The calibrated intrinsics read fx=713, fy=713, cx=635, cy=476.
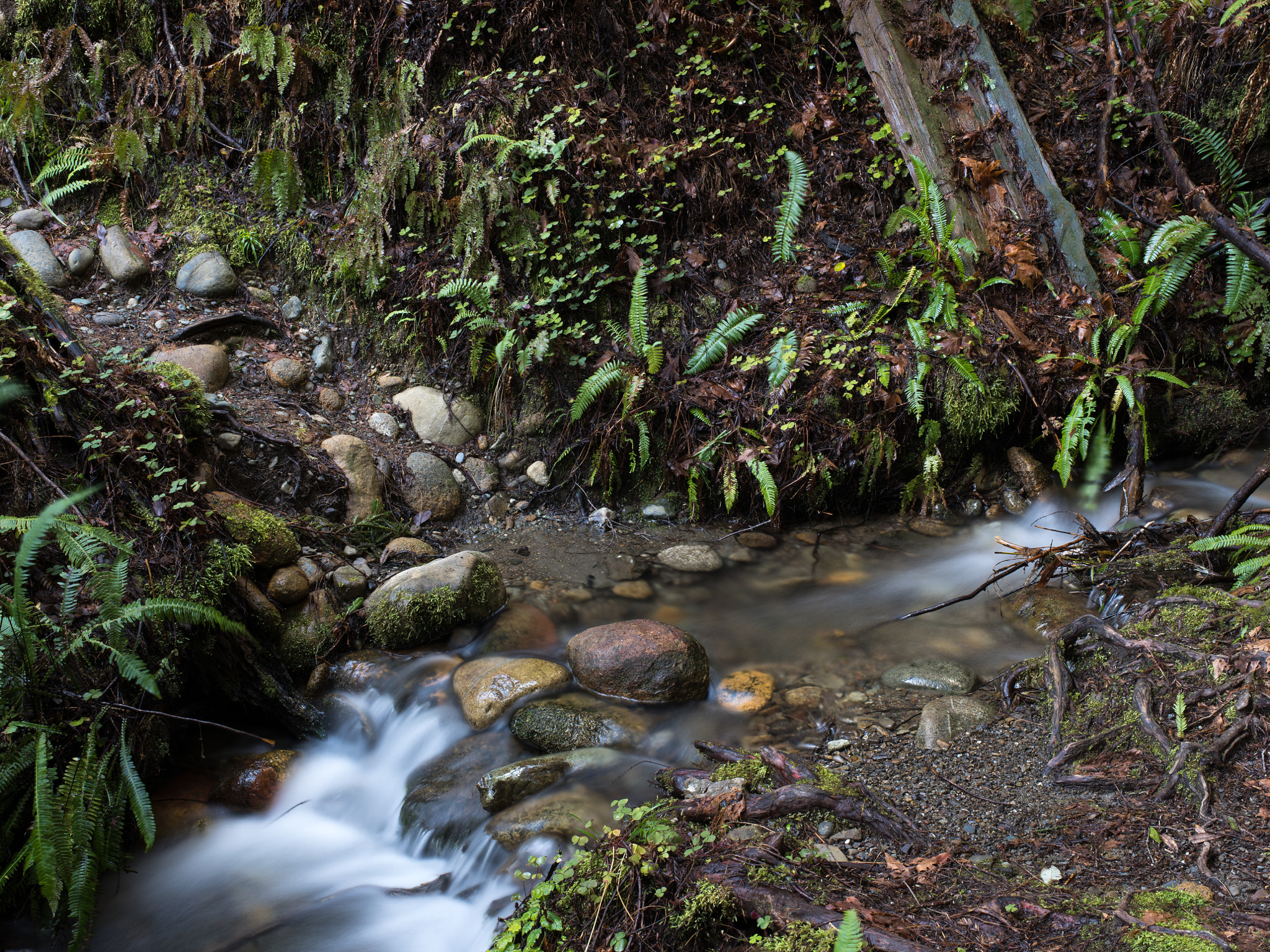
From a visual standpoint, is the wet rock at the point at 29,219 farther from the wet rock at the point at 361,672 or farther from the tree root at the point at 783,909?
the tree root at the point at 783,909

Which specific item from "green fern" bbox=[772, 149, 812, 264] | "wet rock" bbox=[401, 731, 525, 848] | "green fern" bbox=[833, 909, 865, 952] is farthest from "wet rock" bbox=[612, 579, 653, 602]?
"green fern" bbox=[833, 909, 865, 952]

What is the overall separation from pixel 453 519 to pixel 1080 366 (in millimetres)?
4659

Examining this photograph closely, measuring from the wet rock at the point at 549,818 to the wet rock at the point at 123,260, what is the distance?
5.70 metres

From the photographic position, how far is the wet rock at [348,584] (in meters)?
4.40

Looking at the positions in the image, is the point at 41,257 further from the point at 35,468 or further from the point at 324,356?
the point at 35,468

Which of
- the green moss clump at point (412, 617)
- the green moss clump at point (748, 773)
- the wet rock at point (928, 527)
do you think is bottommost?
the wet rock at point (928, 527)

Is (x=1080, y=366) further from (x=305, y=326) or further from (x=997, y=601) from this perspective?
(x=305, y=326)

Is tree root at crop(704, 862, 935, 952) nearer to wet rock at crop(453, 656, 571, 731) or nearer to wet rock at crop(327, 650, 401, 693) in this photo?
wet rock at crop(453, 656, 571, 731)

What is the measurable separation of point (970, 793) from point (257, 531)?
3843 mm

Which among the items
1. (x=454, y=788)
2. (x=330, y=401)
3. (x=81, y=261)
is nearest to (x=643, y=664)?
(x=454, y=788)

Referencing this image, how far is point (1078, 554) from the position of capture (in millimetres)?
4176

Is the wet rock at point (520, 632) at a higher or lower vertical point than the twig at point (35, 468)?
lower

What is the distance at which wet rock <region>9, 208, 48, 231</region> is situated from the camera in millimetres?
6152

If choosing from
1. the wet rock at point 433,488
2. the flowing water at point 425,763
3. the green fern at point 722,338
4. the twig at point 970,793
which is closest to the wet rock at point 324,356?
the wet rock at point 433,488
